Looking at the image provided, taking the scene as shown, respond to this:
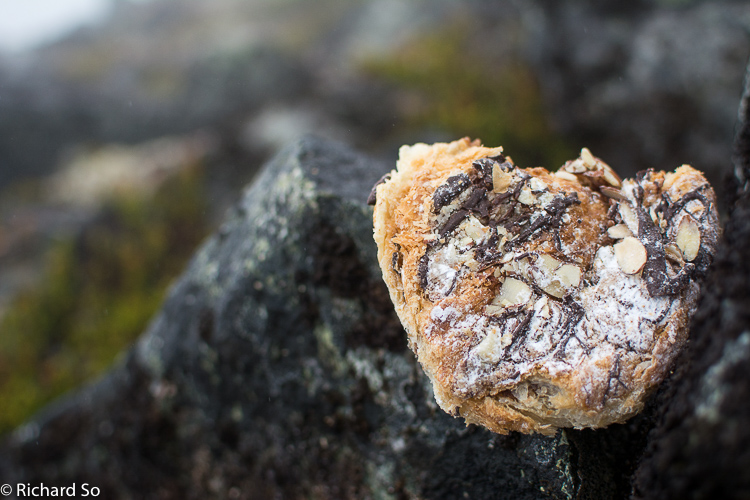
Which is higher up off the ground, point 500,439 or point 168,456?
point 500,439

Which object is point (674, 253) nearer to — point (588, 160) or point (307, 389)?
point (588, 160)

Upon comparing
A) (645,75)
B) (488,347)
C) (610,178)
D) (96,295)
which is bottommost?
(96,295)

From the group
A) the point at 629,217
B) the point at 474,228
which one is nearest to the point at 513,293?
the point at 474,228

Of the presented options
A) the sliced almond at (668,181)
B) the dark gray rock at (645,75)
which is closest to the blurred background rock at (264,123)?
the dark gray rock at (645,75)

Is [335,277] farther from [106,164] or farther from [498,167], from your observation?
[106,164]

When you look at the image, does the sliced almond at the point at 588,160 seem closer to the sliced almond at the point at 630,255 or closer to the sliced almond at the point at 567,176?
the sliced almond at the point at 567,176

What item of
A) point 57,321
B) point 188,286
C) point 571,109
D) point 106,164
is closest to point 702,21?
point 571,109

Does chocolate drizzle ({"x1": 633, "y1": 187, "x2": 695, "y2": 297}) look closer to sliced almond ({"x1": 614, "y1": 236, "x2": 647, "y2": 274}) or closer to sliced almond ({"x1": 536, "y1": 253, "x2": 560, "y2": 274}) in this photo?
sliced almond ({"x1": 614, "y1": 236, "x2": 647, "y2": 274})

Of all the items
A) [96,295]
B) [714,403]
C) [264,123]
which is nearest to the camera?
[714,403]
